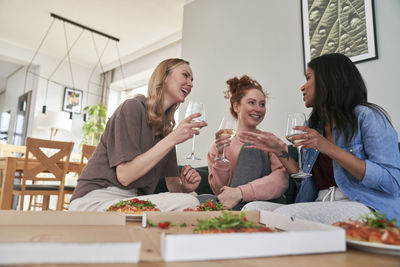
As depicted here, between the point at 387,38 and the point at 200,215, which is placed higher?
the point at 387,38

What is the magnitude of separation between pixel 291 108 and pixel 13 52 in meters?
5.45

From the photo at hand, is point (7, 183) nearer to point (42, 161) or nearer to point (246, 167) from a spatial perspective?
point (42, 161)

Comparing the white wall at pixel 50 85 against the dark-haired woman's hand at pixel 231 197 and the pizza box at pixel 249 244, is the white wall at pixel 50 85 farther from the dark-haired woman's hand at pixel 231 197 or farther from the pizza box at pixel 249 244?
the pizza box at pixel 249 244

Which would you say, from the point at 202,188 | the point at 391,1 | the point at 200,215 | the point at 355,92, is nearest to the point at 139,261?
the point at 200,215

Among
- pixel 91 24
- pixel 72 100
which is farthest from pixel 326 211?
pixel 72 100

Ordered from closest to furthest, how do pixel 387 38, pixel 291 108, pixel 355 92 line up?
pixel 355 92, pixel 387 38, pixel 291 108

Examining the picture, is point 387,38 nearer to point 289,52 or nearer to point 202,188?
point 289,52

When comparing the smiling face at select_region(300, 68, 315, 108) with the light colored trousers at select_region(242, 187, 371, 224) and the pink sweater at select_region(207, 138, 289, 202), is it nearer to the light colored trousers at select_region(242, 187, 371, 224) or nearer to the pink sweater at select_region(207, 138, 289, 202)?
the pink sweater at select_region(207, 138, 289, 202)

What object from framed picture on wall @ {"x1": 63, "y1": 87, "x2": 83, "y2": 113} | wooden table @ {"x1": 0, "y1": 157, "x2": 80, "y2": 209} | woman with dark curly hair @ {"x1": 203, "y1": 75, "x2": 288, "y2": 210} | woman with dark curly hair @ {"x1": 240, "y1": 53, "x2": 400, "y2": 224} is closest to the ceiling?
framed picture on wall @ {"x1": 63, "y1": 87, "x2": 83, "y2": 113}

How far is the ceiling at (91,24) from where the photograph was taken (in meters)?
4.30

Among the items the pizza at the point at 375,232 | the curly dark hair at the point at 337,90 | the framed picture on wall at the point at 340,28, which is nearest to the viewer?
the pizza at the point at 375,232

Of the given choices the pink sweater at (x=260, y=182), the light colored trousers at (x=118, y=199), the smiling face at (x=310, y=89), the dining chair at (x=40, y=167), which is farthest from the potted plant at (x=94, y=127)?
the smiling face at (x=310, y=89)

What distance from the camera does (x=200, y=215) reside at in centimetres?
76

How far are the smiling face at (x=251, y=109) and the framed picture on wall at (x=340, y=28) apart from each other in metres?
0.78
